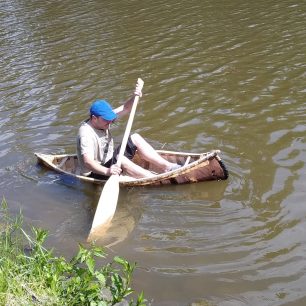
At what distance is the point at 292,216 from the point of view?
20.8 feet

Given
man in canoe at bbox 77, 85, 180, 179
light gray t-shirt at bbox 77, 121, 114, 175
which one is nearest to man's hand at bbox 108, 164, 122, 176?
man in canoe at bbox 77, 85, 180, 179

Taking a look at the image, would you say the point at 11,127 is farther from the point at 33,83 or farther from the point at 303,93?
the point at 303,93

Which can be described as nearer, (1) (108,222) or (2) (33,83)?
(1) (108,222)

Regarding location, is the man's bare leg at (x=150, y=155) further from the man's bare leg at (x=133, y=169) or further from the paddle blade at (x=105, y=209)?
the paddle blade at (x=105, y=209)

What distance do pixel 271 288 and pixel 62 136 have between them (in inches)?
222

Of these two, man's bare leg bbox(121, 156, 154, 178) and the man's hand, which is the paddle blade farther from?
man's bare leg bbox(121, 156, 154, 178)

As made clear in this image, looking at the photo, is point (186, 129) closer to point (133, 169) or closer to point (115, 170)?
point (133, 169)

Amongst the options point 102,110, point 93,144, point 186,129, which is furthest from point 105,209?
point 186,129

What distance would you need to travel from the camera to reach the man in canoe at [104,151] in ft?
23.8

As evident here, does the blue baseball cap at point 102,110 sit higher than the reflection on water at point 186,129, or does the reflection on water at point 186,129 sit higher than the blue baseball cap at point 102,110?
the blue baseball cap at point 102,110

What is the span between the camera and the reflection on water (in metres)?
5.68

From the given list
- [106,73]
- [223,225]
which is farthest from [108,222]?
[106,73]

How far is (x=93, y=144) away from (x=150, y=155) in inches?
34.7

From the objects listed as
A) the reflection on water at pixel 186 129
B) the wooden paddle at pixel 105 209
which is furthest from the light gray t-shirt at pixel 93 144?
the wooden paddle at pixel 105 209
